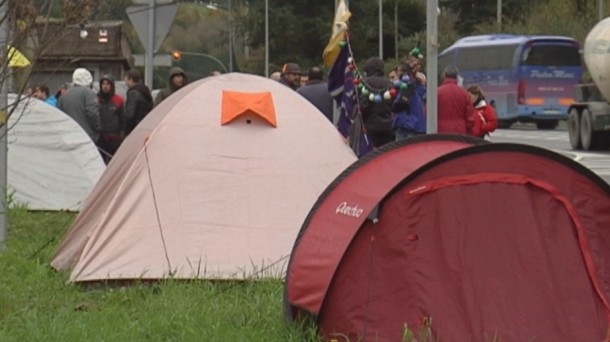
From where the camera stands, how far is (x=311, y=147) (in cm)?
1001

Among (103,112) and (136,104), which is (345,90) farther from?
(103,112)

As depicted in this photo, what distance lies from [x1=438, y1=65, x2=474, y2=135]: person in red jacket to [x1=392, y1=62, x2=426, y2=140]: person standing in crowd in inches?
15.7

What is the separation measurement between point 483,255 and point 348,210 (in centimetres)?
72

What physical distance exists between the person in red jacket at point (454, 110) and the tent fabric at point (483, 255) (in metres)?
7.55

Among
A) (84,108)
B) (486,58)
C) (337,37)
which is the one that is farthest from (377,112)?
(486,58)

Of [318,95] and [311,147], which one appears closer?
[311,147]

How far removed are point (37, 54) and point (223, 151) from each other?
8.07 ft

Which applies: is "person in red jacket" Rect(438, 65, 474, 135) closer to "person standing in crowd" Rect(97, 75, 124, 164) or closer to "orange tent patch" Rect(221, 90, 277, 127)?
"person standing in crowd" Rect(97, 75, 124, 164)

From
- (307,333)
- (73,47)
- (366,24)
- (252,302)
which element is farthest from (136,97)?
(366,24)

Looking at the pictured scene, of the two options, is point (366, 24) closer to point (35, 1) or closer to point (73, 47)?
point (73, 47)

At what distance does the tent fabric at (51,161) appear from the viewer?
1465 centimetres

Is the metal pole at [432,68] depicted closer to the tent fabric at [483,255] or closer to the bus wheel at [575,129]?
the tent fabric at [483,255]

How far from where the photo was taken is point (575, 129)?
107ft

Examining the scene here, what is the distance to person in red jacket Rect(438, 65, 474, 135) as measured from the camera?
48.2 ft
